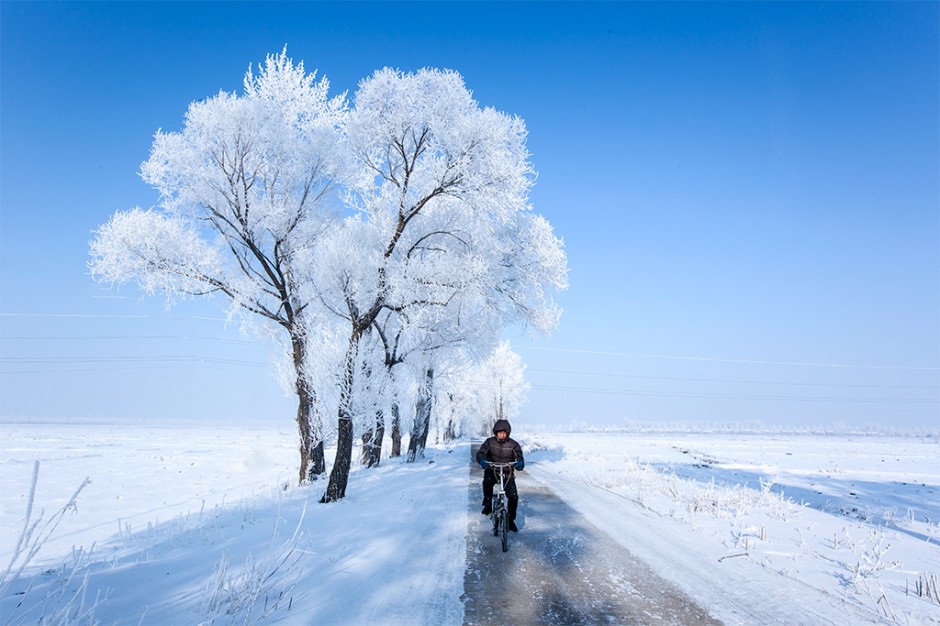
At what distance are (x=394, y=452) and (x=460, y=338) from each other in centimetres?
993

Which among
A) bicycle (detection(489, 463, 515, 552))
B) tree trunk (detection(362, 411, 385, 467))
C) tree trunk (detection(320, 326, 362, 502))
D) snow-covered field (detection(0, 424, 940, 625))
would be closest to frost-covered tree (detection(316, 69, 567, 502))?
tree trunk (detection(320, 326, 362, 502))

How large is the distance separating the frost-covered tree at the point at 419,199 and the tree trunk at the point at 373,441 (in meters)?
1.75

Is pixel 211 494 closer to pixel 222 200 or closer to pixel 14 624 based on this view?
pixel 222 200

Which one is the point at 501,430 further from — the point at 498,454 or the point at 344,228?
the point at 344,228

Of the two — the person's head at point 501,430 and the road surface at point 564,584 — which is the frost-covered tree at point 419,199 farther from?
the road surface at point 564,584

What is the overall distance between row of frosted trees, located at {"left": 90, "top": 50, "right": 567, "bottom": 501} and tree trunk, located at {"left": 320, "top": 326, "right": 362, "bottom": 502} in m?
0.03

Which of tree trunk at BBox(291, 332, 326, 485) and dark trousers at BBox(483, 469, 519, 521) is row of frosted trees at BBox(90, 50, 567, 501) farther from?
dark trousers at BBox(483, 469, 519, 521)

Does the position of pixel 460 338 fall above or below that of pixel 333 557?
above

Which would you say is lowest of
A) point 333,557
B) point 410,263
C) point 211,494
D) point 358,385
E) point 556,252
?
point 211,494

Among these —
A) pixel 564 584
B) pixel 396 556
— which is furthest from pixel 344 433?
pixel 564 584

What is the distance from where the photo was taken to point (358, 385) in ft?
40.0

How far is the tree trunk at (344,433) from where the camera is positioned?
11.6m

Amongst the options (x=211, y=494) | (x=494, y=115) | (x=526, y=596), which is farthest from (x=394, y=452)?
(x=526, y=596)

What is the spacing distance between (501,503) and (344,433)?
5.20 metres
